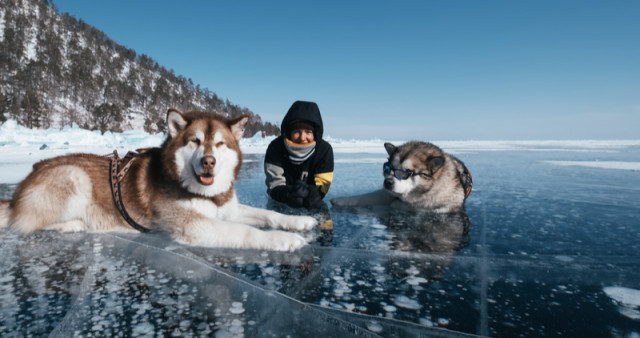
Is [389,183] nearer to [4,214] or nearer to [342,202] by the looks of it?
[342,202]

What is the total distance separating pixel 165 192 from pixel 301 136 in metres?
2.00

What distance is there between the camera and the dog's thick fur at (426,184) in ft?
12.7

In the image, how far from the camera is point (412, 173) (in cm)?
391

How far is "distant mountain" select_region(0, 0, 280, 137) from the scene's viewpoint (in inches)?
1949

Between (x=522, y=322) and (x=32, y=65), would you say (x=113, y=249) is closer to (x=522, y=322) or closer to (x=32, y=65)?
(x=522, y=322)

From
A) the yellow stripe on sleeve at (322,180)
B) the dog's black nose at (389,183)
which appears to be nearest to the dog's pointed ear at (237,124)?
the yellow stripe on sleeve at (322,180)

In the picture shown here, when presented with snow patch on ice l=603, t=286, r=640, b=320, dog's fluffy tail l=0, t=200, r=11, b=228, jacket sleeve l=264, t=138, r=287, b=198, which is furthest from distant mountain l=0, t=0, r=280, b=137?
snow patch on ice l=603, t=286, r=640, b=320

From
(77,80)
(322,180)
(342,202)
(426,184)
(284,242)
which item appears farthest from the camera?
(77,80)

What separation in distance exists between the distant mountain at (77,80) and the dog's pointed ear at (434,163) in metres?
45.6

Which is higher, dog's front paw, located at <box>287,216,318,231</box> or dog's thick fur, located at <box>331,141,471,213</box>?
dog's thick fur, located at <box>331,141,471,213</box>

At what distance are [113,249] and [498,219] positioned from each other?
3.77 m

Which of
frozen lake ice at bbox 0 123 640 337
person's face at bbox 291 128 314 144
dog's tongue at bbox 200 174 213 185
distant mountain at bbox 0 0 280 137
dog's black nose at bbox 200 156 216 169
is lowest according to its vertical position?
frozen lake ice at bbox 0 123 640 337

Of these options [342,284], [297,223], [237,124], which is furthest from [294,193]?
[342,284]

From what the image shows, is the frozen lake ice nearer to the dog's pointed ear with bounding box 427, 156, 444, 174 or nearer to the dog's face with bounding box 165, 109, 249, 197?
the dog's face with bounding box 165, 109, 249, 197
